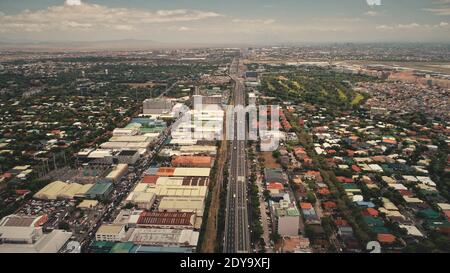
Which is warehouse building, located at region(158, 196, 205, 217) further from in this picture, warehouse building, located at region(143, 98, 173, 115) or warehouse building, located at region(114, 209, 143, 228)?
warehouse building, located at region(143, 98, 173, 115)

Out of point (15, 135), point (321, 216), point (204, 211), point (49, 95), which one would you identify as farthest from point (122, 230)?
point (49, 95)

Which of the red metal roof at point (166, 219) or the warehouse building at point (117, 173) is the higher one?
the warehouse building at point (117, 173)

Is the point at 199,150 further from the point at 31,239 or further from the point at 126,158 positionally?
the point at 31,239

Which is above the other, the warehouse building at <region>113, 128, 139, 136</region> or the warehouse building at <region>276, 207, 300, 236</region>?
the warehouse building at <region>113, 128, 139, 136</region>

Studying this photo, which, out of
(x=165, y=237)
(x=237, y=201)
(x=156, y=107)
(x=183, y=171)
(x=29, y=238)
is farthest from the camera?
(x=156, y=107)

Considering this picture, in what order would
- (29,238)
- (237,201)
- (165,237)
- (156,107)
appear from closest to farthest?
(29,238), (165,237), (237,201), (156,107)

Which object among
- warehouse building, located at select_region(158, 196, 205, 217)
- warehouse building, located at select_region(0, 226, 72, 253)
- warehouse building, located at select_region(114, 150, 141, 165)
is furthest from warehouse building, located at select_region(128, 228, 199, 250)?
warehouse building, located at select_region(114, 150, 141, 165)

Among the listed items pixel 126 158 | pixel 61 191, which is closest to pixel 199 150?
pixel 126 158

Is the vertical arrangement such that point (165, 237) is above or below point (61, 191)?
below

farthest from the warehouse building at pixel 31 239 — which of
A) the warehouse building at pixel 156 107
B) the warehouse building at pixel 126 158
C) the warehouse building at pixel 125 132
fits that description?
the warehouse building at pixel 156 107

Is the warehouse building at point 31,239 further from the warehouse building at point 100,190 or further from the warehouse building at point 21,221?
the warehouse building at point 100,190
